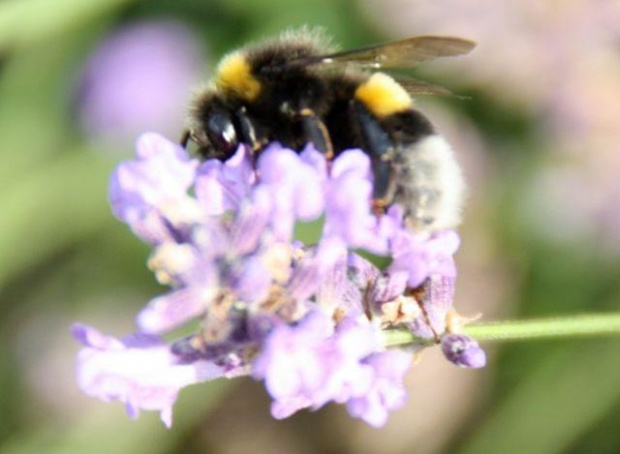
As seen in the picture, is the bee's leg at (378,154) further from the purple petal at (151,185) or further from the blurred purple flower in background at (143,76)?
the blurred purple flower in background at (143,76)

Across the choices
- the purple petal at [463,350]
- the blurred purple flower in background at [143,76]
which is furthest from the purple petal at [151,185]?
the blurred purple flower in background at [143,76]

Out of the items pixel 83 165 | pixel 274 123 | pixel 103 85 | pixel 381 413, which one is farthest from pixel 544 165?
pixel 381 413

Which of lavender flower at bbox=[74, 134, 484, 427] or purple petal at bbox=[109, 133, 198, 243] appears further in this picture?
purple petal at bbox=[109, 133, 198, 243]

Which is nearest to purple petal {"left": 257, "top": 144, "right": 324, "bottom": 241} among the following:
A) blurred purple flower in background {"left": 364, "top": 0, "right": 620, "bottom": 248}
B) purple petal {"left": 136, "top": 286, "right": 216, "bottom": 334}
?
purple petal {"left": 136, "top": 286, "right": 216, "bottom": 334}

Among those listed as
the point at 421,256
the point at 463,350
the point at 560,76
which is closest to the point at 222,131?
the point at 421,256

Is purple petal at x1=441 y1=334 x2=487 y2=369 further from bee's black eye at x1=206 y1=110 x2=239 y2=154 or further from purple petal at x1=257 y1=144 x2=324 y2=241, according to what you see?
bee's black eye at x1=206 y1=110 x2=239 y2=154

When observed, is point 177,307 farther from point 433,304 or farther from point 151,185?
point 433,304
